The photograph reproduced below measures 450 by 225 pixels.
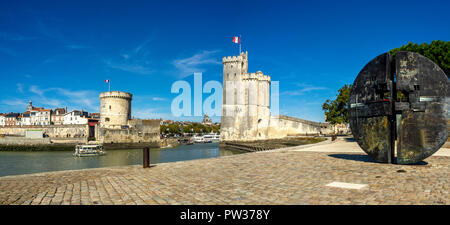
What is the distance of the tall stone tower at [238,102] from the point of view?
5231 cm

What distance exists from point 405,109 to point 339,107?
95.8 feet

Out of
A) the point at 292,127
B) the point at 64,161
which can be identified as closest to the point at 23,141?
the point at 64,161

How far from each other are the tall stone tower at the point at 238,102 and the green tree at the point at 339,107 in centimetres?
1699

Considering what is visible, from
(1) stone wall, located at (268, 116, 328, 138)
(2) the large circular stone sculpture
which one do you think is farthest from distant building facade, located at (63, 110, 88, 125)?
(2) the large circular stone sculpture

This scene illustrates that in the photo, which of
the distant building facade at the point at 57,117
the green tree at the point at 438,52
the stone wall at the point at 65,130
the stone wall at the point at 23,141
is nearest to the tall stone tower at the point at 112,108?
the stone wall at the point at 65,130

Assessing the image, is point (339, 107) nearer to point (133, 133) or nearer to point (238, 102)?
point (238, 102)

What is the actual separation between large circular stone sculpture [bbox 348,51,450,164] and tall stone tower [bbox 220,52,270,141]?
42810 millimetres

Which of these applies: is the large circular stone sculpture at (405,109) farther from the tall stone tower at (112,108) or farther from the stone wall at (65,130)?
the tall stone tower at (112,108)

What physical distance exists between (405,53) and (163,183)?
9008 millimetres

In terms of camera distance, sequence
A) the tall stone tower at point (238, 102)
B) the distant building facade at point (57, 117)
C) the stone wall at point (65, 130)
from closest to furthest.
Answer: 1. the stone wall at point (65, 130)
2. the tall stone tower at point (238, 102)
3. the distant building facade at point (57, 117)

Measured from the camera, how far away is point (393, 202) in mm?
4387
